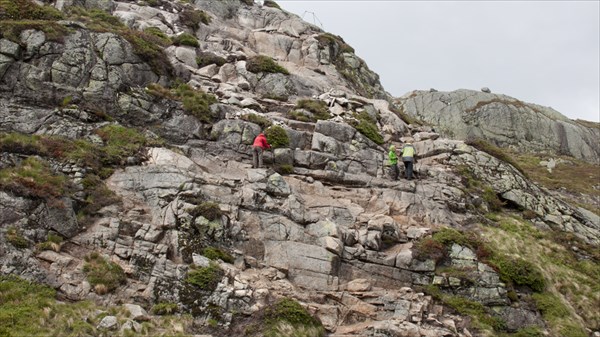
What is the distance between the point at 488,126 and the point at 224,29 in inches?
2012

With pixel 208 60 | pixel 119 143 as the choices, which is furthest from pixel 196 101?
pixel 208 60

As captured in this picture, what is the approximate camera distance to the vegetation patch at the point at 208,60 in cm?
3822

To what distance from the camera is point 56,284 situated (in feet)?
55.6

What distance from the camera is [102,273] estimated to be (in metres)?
17.7

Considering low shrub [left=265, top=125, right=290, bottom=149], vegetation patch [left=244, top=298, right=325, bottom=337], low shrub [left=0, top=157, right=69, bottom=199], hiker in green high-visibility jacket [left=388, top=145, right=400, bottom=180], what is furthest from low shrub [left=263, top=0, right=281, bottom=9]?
vegetation patch [left=244, top=298, right=325, bottom=337]

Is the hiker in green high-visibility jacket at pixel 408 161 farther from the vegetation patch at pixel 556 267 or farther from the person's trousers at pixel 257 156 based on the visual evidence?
the person's trousers at pixel 257 156

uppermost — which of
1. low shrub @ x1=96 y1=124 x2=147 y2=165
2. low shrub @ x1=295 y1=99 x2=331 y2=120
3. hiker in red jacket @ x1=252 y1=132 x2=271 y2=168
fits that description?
low shrub @ x1=295 y1=99 x2=331 y2=120

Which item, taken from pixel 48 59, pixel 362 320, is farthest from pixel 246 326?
pixel 48 59

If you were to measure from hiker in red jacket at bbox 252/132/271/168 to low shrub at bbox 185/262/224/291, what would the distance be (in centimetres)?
856

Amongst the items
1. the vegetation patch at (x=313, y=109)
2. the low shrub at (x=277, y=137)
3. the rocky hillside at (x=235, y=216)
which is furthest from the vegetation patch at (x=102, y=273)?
the vegetation patch at (x=313, y=109)

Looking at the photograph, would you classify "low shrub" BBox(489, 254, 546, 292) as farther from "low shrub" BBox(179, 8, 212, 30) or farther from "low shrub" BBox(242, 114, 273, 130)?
"low shrub" BBox(179, 8, 212, 30)

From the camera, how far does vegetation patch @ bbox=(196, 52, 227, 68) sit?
125ft

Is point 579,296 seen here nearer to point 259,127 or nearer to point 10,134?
point 259,127

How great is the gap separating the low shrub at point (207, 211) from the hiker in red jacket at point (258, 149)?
5694 millimetres
